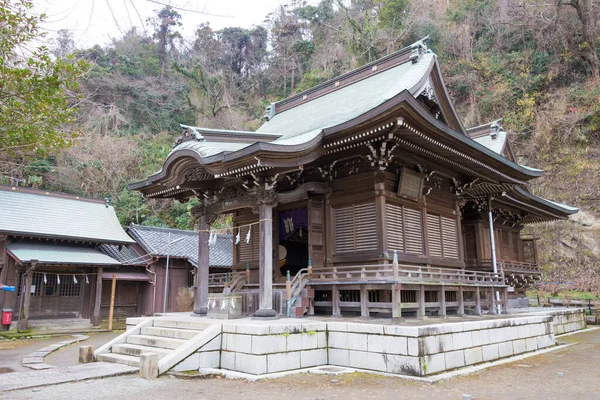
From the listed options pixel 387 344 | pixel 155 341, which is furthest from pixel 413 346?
pixel 155 341

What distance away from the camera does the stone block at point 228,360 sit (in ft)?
24.8

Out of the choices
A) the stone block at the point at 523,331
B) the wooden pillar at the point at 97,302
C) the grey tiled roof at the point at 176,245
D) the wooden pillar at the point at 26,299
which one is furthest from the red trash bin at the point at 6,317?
the stone block at the point at 523,331

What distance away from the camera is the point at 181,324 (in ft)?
30.1

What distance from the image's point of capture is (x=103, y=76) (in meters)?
37.2

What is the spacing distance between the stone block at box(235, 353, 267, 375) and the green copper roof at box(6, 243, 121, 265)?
1320cm

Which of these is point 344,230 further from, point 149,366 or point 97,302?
point 97,302

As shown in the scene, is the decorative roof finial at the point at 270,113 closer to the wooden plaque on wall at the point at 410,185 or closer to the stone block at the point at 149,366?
the wooden plaque on wall at the point at 410,185

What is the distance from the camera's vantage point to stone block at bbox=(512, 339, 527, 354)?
9.77 meters

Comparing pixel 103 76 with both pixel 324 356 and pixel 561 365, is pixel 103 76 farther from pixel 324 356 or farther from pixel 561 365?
pixel 561 365

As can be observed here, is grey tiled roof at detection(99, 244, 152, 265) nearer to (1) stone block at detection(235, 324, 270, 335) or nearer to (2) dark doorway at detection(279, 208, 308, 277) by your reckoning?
(2) dark doorway at detection(279, 208, 308, 277)

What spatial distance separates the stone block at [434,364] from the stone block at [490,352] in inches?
67.6

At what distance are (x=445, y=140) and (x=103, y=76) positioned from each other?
35.7 metres

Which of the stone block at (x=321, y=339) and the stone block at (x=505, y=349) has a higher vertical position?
the stone block at (x=321, y=339)

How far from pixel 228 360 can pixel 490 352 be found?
17.9 ft
